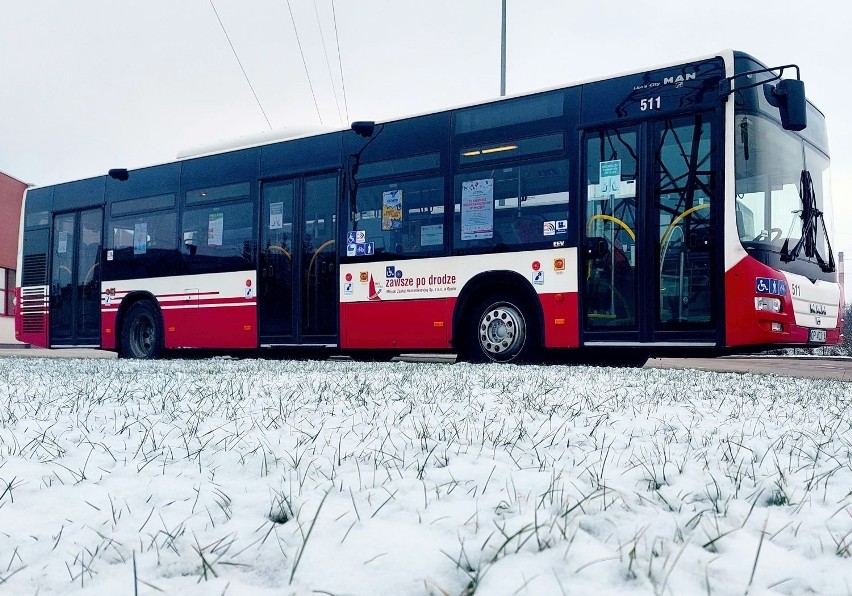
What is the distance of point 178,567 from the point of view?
199cm

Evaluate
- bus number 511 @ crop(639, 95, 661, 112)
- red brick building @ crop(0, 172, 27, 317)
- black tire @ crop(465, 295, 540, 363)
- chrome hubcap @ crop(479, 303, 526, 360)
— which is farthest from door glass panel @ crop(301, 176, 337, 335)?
red brick building @ crop(0, 172, 27, 317)

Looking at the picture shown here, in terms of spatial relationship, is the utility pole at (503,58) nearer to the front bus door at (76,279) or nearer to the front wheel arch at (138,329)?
the front bus door at (76,279)

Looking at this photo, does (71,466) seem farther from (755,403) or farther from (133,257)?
(133,257)

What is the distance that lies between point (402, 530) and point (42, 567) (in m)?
0.98

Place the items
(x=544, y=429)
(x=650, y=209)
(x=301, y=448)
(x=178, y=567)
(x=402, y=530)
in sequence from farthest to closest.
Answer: (x=650, y=209) < (x=544, y=429) < (x=301, y=448) < (x=402, y=530) < (x=178, y=567)

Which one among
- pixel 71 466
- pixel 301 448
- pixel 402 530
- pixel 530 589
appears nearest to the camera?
pixel 530 589

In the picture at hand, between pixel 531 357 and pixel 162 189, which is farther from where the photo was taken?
pixel 162 189

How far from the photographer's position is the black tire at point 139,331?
41.0 feet

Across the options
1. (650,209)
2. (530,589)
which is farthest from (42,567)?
(650,209)

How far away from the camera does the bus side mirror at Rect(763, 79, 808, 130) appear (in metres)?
7.38

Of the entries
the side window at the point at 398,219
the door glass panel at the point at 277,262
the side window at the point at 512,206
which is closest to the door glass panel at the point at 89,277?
the door glass panel at the point at 277,262

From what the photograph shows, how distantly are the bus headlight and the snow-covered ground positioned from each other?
296cm

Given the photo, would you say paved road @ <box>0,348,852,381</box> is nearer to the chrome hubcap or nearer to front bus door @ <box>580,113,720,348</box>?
front bus door @ <box>580,113,720,348</box>

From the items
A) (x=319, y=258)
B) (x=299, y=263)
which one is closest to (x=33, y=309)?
(x=299, y=263)
